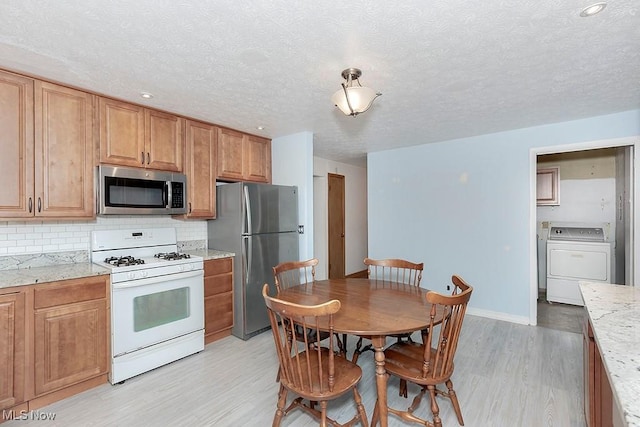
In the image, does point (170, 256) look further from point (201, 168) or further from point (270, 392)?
point (270, 392)

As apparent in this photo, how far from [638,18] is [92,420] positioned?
3.87 metres

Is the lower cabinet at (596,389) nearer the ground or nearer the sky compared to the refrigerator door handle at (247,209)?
nearer the ground

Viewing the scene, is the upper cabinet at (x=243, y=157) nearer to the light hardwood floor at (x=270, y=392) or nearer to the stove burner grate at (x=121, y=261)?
the stove burner grate at (x=121, y=261)

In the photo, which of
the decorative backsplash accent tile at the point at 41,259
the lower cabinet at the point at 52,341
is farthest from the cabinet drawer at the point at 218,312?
the decorative backsplash accent tile at the point at 41,259

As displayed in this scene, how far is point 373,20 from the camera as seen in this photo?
153cm

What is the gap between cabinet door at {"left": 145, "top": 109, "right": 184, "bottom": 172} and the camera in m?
2.78

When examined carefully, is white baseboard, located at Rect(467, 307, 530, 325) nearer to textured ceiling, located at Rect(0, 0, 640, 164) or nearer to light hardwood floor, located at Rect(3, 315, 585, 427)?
light hardwood floor, located at Rect(3, 315, 585, 427)

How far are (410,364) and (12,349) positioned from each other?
8.22ft

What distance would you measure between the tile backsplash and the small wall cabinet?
532cm

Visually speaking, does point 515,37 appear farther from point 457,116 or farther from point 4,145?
point 4,145

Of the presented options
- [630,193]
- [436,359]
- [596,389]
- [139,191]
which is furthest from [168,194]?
[630,193]

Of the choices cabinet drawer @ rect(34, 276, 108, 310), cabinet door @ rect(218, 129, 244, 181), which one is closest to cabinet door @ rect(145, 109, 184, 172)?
cabinet door @ rect(218, 129, 244, 181)

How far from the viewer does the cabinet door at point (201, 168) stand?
3.08m

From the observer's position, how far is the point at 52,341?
6.80ft
